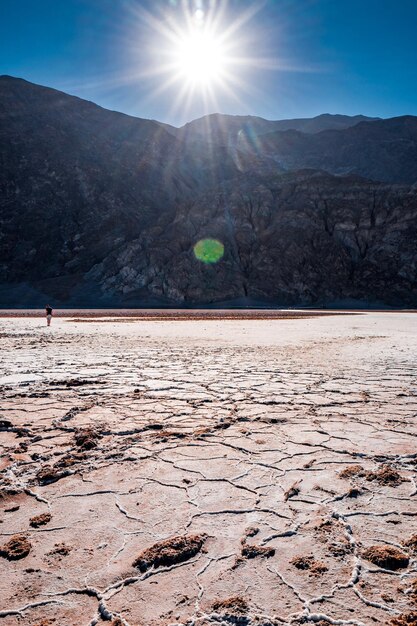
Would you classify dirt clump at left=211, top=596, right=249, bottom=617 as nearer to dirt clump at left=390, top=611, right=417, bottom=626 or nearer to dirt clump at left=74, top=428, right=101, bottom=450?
dirt clump at left=390, top=611, right=417, bottom=626

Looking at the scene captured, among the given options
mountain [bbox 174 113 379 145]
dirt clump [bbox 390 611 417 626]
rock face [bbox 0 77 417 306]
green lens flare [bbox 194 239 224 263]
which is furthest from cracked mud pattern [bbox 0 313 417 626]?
mountain [bbox 174 113 379 145]

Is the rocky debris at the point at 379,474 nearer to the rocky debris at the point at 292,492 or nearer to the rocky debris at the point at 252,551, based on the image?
the rocky debris at the point at 292,492

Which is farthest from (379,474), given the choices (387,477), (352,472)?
(352,472)

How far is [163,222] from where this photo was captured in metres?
64.9

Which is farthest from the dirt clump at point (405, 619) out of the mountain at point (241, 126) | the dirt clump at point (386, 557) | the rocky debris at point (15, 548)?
the mountain at point (241, 126)

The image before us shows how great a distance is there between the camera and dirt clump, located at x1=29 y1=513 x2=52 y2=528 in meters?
2.18

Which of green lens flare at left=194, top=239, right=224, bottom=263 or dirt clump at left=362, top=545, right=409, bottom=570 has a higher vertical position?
green lens flare at left=194, top=239, right=224, bottom=263

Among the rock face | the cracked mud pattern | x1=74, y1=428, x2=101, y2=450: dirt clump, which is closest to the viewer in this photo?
the cracked mud pattern

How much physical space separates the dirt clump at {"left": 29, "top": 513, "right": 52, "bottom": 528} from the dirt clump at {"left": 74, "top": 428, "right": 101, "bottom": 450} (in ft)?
3.22

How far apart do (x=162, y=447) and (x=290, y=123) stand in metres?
160

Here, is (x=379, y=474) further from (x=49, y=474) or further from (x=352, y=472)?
(x=49, y=474)

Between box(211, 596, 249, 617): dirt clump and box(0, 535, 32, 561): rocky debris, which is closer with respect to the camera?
box(211, 596, 249, 617): dirt clump

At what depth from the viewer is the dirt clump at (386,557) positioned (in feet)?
5.95

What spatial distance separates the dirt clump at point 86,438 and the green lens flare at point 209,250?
5438cm
